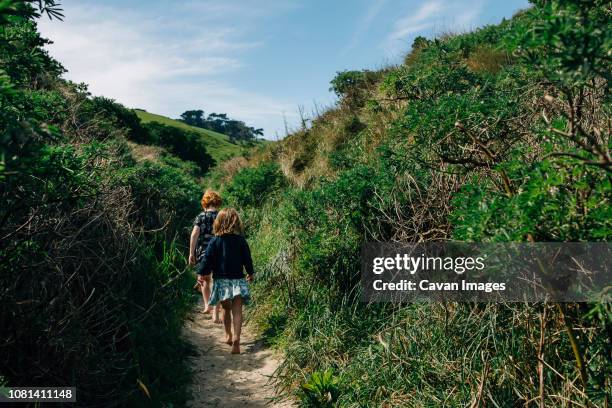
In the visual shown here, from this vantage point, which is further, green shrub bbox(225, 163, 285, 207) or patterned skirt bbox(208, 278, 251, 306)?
green shrub bbox(225, 163, 285, 207)

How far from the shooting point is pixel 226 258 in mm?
6512

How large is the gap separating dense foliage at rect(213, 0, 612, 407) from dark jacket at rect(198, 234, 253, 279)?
28.6 inches

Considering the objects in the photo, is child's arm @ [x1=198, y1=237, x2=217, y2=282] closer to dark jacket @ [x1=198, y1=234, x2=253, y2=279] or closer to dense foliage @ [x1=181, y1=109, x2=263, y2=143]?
dark jacket @ [x1=198, y1=234, x2=253, y2=279]

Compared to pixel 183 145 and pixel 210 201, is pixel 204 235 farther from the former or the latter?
pixel 183 145

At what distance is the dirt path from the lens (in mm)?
5324

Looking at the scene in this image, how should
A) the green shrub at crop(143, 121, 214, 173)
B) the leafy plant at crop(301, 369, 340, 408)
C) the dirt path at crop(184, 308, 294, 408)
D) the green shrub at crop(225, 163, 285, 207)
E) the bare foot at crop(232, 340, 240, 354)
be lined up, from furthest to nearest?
the green shrub at crop(143, 121, 214, 173) < the green shrub at crop(225, 163, 285, 207) < the bare foot at crop(232, 340, 240, 354) < the dirt path at crop(184, 308, 294, 408) < the leafy plant at crop(301, 369, 340, 408)

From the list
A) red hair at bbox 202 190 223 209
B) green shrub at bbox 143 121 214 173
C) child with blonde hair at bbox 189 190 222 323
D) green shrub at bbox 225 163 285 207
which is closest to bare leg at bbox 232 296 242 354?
child with blonde hair at bbox 189 190 222 323

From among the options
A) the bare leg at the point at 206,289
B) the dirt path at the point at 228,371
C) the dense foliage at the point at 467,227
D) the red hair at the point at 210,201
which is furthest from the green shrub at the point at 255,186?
the dirt path at the point at 228,371

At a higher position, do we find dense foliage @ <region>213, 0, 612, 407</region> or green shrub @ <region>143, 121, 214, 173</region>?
green shrub @ <region>143, 121, 214, 173</region>

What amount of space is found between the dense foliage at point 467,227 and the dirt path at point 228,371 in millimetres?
269

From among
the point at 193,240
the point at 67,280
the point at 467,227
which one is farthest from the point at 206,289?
the point at 467,227

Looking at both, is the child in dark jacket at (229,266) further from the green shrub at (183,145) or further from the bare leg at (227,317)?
the green shrub at (183,145)

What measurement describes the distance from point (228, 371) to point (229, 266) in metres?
1.24

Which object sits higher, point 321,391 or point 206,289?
point 206,289
